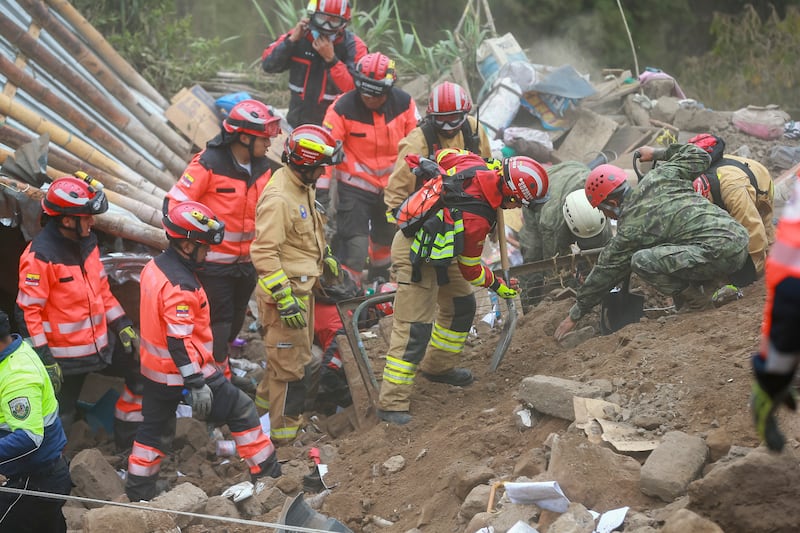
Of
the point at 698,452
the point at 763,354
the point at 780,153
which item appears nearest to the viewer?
the point at 763,354

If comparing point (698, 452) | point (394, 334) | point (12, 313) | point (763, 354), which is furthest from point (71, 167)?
point (763, 354)

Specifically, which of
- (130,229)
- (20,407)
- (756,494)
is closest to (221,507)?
(20,407)

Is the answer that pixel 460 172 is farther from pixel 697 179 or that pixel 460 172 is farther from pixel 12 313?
pixel 12 313

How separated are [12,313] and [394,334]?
341cm

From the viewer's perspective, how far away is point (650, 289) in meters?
7.55

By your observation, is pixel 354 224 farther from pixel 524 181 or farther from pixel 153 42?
pixel 153 42

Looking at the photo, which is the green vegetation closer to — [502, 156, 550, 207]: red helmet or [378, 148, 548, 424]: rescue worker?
[378, 148, 548, 424]: rescue worker

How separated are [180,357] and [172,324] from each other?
0.21 metres

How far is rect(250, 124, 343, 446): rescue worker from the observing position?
649 cm

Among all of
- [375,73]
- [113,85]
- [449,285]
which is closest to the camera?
[449,285]

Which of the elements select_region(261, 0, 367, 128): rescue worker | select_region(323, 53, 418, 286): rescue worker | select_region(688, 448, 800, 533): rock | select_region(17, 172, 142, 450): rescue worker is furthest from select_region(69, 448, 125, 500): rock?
select_region(261, 0, 367, 128): rescue worker

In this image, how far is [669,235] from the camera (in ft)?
20.9

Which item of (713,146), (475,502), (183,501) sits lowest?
(183,501)

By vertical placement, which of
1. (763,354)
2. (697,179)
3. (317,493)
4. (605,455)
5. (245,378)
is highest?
(763,354)
